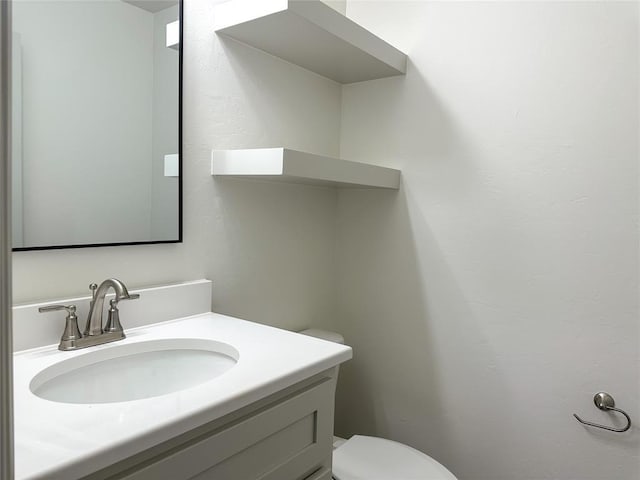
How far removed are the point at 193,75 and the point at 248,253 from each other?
57 cm

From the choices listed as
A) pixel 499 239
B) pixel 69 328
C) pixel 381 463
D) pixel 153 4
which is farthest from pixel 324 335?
pixel 153 4

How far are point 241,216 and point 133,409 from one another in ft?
2.89

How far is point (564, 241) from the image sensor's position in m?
1.52

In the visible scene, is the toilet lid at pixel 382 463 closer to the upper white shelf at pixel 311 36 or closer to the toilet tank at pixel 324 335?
the toilet tank at pixel 324 335

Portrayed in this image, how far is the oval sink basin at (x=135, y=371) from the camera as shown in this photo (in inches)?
38.1

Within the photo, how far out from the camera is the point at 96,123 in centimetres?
115

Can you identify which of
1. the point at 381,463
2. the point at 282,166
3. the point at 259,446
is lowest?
the point at 381,463

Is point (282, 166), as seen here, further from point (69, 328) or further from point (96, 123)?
point (69, 328)

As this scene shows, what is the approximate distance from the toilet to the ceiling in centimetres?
138

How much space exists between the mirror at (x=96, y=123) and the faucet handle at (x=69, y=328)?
14 centimetres

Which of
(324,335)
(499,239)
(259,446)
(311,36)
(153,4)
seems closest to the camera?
(259,446)

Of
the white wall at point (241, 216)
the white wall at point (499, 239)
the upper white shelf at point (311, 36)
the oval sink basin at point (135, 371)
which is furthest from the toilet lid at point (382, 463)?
the upper white shelf at point (311, 36)

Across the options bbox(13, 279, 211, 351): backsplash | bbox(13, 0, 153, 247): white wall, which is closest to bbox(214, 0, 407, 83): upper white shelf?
bbox(13, 0, 153, 247): white wall

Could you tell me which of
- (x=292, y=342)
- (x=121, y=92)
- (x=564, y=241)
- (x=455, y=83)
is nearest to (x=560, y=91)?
(x=455, y=83)
